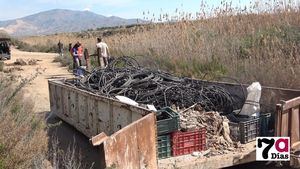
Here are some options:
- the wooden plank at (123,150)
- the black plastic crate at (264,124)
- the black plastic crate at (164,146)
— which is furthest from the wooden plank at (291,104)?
the wooden plank at (123,150)

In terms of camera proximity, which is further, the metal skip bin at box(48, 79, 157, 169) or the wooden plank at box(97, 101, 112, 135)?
the wooden plank at box(97, 101, 112, 135)

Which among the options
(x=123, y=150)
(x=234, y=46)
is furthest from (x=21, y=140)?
(x=234, y=46)

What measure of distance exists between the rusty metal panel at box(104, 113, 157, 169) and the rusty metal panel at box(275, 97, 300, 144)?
158 centimetres

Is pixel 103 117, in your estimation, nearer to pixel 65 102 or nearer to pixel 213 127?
pixel 213 127

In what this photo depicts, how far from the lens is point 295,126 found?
218 inches

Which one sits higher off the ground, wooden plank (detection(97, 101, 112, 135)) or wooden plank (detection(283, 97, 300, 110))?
wooden plank (detection(283, 97, 300, 110))

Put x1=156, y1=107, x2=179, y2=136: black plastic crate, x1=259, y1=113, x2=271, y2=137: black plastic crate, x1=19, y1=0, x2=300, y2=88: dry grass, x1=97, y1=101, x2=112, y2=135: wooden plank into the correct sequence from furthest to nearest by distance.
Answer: x1=19, y1=0, x2=300, y2=88: dry grass
x1=97, y1=101, x2=112, y2=135: wooden plank
x1=259, y1=113, x2=271, y2=137: black plastic crate
x1=156, y1=107, x2=179, y2=136: black plastic crate

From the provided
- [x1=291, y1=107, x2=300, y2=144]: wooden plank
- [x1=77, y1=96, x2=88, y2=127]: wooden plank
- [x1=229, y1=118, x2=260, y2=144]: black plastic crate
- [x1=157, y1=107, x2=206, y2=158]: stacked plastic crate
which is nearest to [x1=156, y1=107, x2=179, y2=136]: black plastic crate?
[x1=157, y1=107, x2=206, y2=158]: stacked plastic crate

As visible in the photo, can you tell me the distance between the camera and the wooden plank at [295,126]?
545 centimetres

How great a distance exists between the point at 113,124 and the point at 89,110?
121 centimetres

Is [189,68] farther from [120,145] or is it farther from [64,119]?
[120,145]

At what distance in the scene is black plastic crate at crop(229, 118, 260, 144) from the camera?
562cm

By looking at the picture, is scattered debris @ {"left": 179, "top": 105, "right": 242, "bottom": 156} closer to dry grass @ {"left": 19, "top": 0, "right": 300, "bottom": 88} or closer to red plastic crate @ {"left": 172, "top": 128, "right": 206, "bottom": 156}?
red plastic crate @ {"left": 172, "top": 128, "right": 206, "bottom": 156}

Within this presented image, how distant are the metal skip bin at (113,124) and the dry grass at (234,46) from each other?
343 cm
